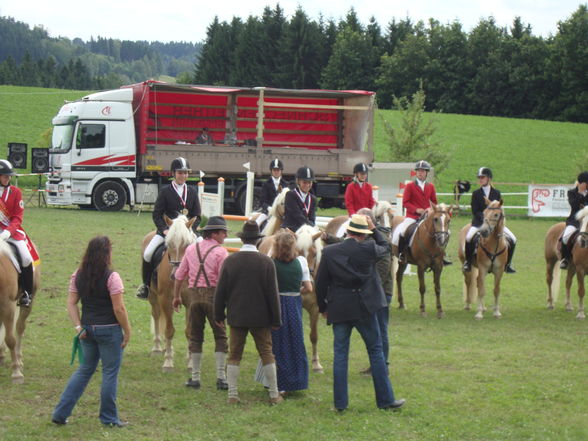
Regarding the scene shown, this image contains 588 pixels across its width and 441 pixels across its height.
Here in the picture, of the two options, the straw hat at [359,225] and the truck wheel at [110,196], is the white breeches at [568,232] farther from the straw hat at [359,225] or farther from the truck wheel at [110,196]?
the truck wheel at [110,196]

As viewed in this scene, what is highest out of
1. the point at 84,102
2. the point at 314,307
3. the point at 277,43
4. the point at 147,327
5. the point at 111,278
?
the point at 277,43

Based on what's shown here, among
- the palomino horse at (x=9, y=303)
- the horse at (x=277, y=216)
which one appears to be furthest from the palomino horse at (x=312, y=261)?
the palomino horse at (x=9, y=303)

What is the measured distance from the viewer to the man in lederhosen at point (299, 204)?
11.0 metres

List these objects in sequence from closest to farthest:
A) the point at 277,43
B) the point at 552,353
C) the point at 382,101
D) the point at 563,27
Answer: the point at 552,353 → the point at 563,27 → the point at 382,101 → the point at 277,43

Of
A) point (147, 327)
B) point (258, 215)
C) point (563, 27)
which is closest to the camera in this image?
point (147, 327)

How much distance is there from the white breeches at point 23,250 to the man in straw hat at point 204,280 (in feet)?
6.05

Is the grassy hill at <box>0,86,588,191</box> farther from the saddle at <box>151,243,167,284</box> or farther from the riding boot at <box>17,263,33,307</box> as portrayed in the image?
the riding boot at <box>17,263,33,307</box>

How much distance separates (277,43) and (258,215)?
81.4 meters

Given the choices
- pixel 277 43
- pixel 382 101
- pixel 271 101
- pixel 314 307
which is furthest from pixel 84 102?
pixel 277 43

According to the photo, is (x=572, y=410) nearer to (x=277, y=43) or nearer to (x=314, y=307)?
(x=314, y=307)

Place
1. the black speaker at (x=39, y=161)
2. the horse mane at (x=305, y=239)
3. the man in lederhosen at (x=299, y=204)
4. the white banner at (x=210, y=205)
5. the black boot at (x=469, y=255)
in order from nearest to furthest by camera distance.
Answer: the horse mane at (x=305, y=239) → the man in lederhosen at (x=299, y=204) → the black boot at (x=469, y=255) → the white banner at (x=210, y=205) → the black speaker at (x=39, y=161)

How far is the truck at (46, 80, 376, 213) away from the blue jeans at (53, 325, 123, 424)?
20722mm

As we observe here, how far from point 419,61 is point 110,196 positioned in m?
60.1

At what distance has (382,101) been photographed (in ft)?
279
